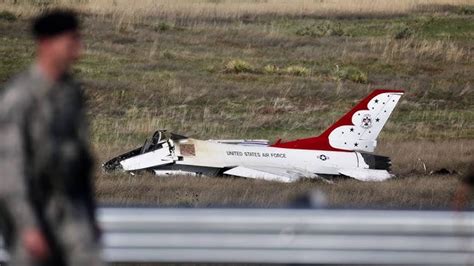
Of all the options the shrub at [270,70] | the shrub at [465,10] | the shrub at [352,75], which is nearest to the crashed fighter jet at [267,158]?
the shrub at [352,75]

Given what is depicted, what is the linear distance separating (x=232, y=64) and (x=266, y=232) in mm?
31067

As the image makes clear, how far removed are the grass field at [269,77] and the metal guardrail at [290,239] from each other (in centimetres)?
562

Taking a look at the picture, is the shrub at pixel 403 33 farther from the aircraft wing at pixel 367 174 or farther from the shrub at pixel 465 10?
the aircraft wing at pixel 367 174

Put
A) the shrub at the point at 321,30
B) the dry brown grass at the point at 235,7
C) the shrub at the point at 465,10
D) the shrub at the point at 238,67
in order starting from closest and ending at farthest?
the shrub at the point at 238,67 < the shrub at the point at 321,30 < the dry brown grass at the point at 235,7 < the shrub at the point at 465,10

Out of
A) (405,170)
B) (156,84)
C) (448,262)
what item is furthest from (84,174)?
(156,84)

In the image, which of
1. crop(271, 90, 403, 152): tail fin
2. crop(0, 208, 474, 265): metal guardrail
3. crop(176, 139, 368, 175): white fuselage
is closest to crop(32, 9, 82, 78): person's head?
crop(0, 208, 474, 265): metal guardrail

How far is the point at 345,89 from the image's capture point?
113ft

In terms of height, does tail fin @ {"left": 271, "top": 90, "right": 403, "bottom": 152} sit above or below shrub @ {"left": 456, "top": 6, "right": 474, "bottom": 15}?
above

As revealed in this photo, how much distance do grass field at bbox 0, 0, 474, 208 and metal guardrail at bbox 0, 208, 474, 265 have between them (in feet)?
18.4

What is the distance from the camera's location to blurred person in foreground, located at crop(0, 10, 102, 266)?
5.45 m

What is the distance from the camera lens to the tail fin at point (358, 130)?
19891mm

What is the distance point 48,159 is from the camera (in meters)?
5.54

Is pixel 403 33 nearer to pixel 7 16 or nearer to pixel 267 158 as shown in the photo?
pixel 7 16

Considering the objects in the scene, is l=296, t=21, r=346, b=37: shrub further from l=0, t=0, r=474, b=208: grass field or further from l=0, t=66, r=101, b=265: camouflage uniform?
l=0, t=66, r=101, b=265: camouflage uniform
